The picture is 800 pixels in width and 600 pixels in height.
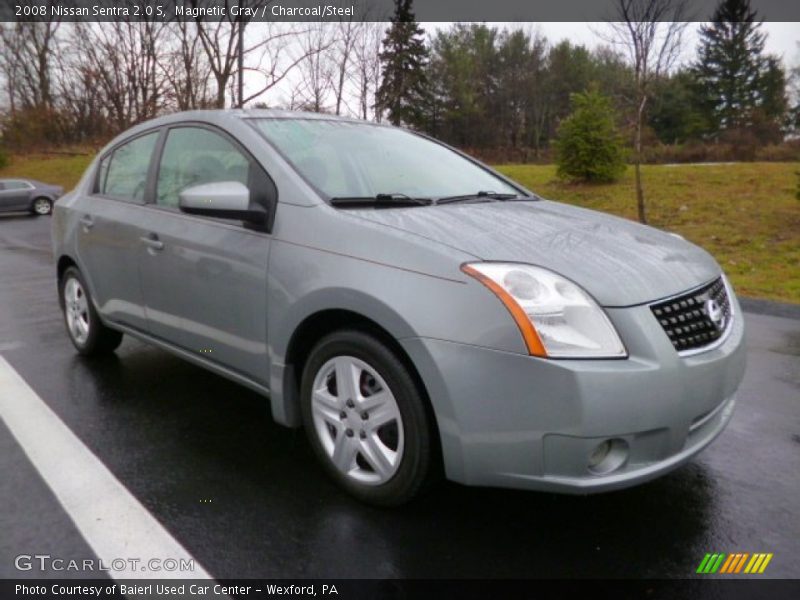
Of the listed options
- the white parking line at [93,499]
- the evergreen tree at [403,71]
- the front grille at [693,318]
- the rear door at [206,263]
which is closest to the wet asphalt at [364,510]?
the white parking line at [93,499]

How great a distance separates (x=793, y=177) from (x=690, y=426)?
48.4ft

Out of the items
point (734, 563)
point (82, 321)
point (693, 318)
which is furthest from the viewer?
point (82, 321)

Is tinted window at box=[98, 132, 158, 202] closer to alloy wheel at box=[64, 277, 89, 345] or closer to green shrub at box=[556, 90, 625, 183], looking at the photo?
alloy wheel at box=[64, 277, 89, 345]

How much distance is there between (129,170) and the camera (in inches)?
168

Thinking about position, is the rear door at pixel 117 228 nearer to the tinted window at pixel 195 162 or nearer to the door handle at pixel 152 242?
the door handle at pixel 152 242

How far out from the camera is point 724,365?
8.21 feet

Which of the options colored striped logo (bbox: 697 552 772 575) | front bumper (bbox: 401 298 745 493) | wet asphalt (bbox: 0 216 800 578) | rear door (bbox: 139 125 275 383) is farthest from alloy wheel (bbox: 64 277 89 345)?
colored striped logo (bbox: 697 552 772 575)

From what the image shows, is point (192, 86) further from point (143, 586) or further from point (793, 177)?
point (143, 586)

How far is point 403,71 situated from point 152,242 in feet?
72.0

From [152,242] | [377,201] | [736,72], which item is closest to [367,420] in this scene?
[377,201]

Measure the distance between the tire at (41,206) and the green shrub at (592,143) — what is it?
16845 mm

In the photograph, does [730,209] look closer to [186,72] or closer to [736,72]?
[186,72]

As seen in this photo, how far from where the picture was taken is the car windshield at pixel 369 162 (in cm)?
Result: 317

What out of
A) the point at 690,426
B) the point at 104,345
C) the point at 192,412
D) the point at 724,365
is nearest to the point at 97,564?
the point at 192,412
